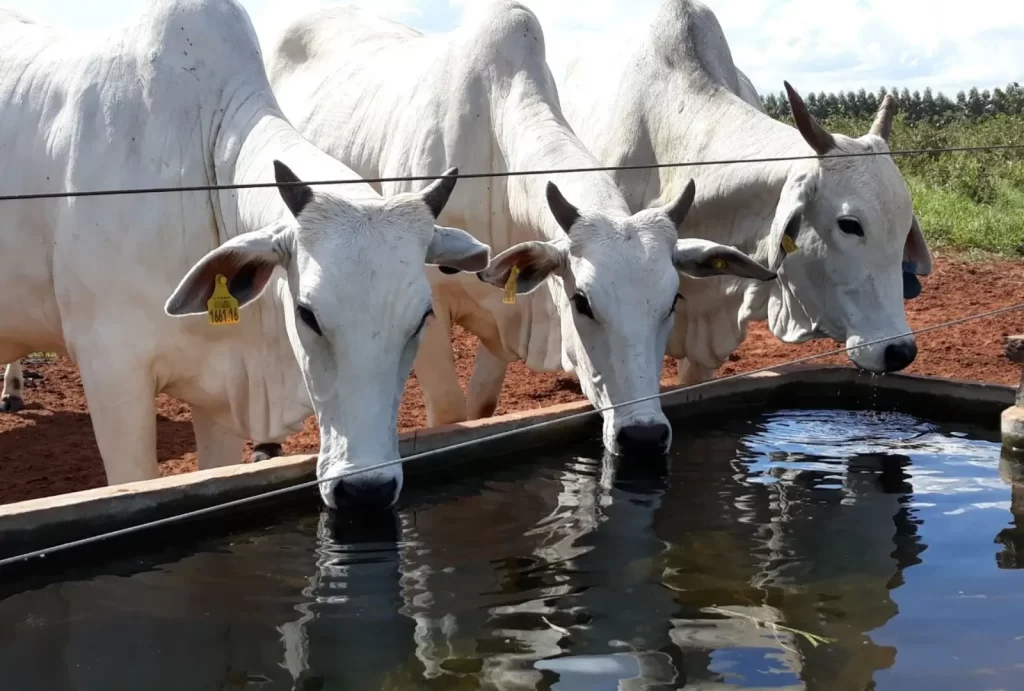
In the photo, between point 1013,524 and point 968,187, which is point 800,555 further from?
point 968,187

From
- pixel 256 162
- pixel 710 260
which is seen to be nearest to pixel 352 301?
pixel 256 162

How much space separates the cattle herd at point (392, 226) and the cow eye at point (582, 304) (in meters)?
0.01

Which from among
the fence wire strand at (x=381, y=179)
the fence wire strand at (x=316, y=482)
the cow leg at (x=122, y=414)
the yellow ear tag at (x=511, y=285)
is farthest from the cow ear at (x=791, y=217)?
the cow leg at (x=122, y=414)

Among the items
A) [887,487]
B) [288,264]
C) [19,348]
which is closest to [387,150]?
[19,348]

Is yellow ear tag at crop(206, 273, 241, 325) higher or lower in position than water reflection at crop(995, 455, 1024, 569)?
higher

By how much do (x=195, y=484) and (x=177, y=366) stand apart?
2.24 ft

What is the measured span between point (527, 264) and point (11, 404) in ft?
12.6

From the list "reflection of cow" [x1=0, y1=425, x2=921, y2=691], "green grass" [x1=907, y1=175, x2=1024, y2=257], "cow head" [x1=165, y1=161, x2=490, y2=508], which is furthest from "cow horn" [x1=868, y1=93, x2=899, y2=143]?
"green grass" [x1=907, y1=175, x2=1024, y2=257]

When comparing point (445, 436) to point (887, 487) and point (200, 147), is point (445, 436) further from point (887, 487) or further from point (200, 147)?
point (887, 487)

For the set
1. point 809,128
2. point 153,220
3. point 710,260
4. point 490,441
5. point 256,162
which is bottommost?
point 490,441

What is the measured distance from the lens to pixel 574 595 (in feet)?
10.2

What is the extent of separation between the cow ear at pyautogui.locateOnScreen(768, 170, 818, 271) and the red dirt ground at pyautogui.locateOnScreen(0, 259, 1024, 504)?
1.47 meters

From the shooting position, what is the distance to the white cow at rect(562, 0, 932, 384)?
203 inches

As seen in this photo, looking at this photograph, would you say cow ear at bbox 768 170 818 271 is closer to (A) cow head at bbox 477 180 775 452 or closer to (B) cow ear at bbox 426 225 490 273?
(A) cow head at bbox 477 180 775 452
